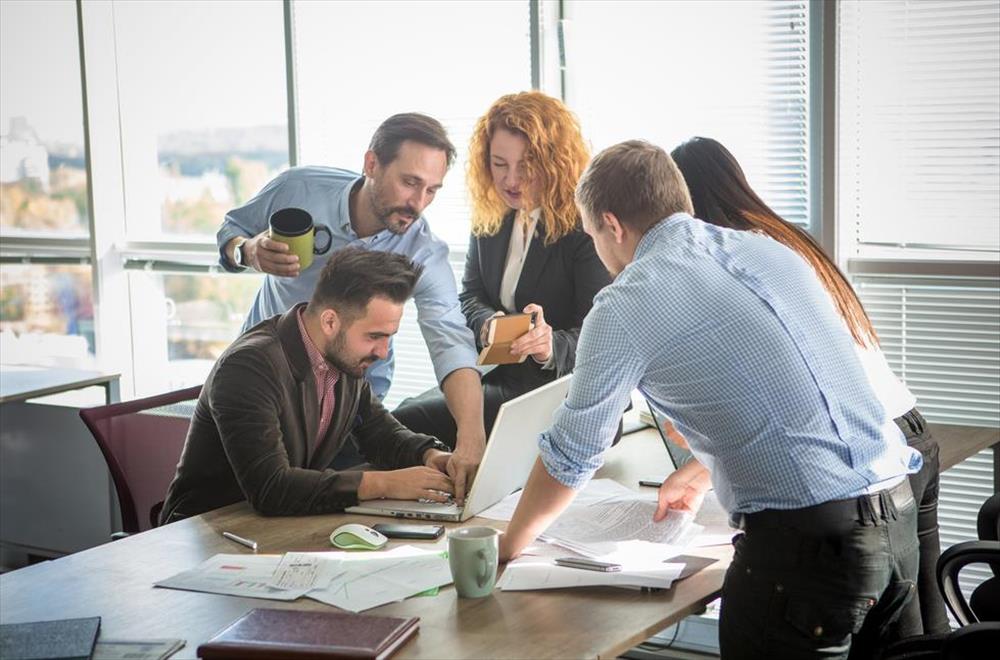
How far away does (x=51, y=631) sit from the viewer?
5.95 feet

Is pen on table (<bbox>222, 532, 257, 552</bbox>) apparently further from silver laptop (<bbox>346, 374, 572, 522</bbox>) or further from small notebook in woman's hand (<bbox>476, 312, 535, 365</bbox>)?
small notebook in woman's hand (<bbox>476, 312, 535, 365</bbox>)

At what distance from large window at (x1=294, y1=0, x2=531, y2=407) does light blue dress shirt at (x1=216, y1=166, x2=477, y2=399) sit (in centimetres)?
96

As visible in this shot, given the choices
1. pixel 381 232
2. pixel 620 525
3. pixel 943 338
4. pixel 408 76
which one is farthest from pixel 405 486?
pixel 408 76

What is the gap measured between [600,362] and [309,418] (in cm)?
102

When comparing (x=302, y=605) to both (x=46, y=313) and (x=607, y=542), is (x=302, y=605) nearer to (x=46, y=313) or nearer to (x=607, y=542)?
(x=607, y=542)

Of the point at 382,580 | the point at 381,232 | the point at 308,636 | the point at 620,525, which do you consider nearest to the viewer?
the point at 308,636

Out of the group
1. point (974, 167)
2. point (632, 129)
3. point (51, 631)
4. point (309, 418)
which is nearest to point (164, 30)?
point (632, 129)

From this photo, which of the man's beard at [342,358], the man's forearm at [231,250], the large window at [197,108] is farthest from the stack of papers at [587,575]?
the large window at [197,108]

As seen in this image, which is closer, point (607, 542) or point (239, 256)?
point (607, 542)

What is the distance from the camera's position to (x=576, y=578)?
201 centimetres

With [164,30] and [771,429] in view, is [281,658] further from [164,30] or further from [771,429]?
[164,30]

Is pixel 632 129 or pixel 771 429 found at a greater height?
pixel 632 129

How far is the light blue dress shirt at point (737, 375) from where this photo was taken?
1831 mm

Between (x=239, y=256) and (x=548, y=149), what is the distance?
0.93m
